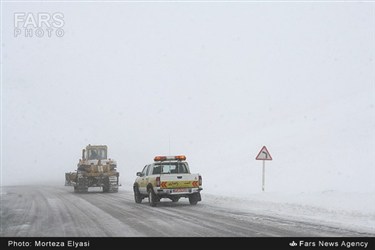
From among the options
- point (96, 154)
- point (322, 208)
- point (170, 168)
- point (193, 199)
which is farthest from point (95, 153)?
point (322, 208)

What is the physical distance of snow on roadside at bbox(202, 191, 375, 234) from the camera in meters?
13.4

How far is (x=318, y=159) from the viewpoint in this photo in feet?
138

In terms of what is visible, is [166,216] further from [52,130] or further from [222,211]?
Result: [52,130]

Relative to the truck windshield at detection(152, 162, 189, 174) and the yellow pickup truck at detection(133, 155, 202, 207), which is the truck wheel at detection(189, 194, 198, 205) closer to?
the yellow pickup truck at detection(133, 155, 202, 207)

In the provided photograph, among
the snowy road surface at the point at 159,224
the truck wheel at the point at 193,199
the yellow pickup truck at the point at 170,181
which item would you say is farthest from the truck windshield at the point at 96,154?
the snowy road surface at the point at 159,224

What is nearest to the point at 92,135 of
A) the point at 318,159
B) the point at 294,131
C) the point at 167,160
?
the point at 294,131

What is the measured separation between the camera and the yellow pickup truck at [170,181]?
64.8ft

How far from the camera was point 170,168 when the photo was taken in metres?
20.9

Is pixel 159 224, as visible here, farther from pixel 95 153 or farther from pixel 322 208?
pixel 95 153

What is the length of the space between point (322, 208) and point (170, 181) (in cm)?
599

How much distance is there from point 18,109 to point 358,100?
441 feet
